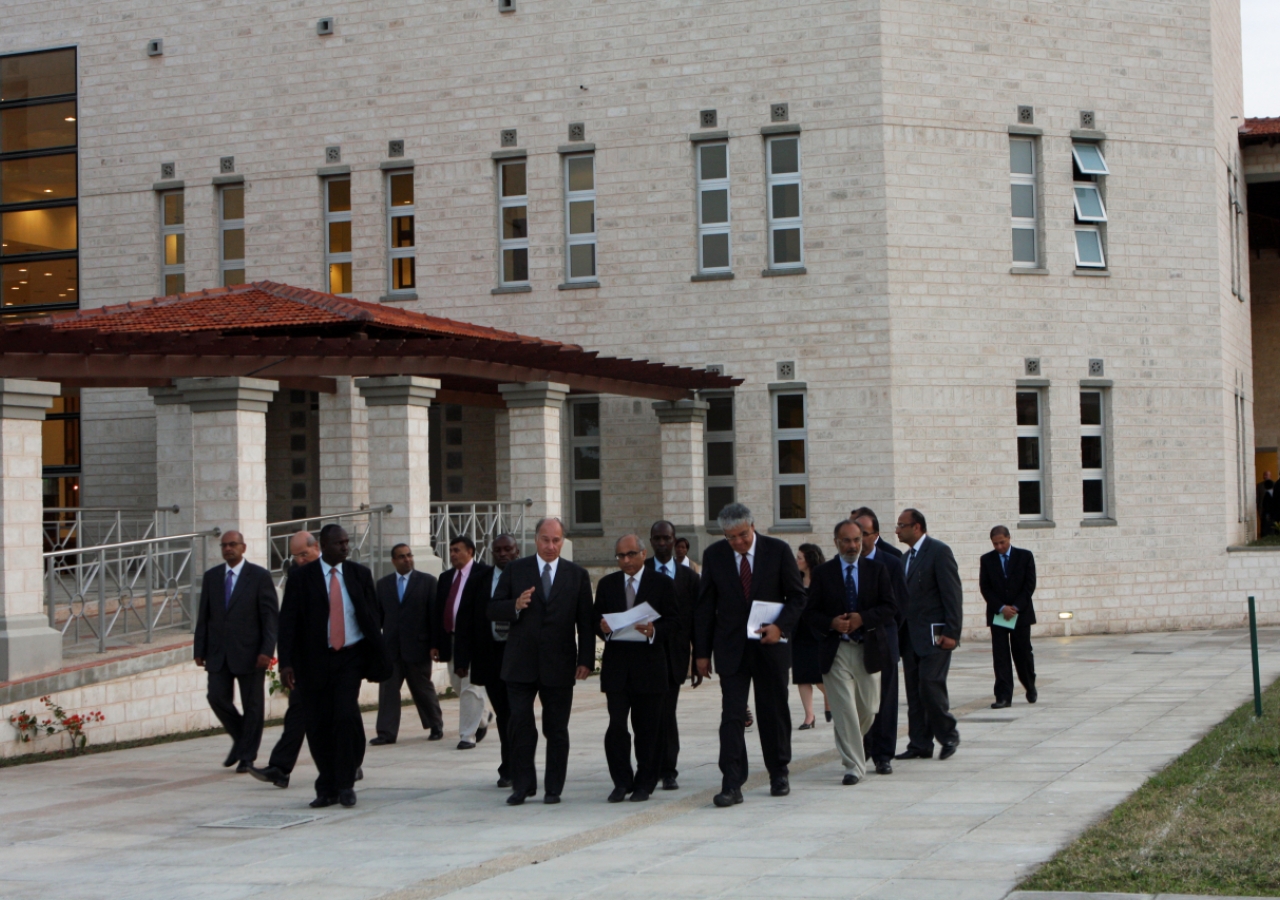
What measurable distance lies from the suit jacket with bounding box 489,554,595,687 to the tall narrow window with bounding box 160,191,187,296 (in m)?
18.0

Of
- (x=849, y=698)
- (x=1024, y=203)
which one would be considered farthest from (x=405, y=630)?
(x=1024, y=203)

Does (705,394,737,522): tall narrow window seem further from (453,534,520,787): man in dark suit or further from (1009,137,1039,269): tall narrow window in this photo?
(453,534,520,787): man in dark suit

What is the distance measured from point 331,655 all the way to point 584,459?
1453cm

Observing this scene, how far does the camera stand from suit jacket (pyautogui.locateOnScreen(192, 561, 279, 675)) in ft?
37.0

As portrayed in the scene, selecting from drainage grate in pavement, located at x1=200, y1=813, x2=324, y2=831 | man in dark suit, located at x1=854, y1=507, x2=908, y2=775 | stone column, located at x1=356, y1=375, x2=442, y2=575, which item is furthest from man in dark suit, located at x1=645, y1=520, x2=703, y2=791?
stone column, located at x1=356, y1=375, x2=442, y2=575

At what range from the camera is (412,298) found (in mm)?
24812

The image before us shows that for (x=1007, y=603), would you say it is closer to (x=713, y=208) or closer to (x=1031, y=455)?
(x=1031, y=455)

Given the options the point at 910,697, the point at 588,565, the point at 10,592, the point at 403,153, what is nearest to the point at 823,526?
the point at 588,565

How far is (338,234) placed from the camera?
25375 mm

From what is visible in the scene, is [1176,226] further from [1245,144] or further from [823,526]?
[823,526]

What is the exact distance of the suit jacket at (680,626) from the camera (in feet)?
32.1

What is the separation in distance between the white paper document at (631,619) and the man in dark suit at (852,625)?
4.19ft

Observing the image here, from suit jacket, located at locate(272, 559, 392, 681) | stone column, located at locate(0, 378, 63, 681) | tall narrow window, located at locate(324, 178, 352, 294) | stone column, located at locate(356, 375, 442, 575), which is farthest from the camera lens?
tall narrow window, located at locate(324, 178, 352, 294)

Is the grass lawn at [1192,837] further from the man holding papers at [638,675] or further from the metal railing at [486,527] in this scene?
the metal railing at [486,527]
